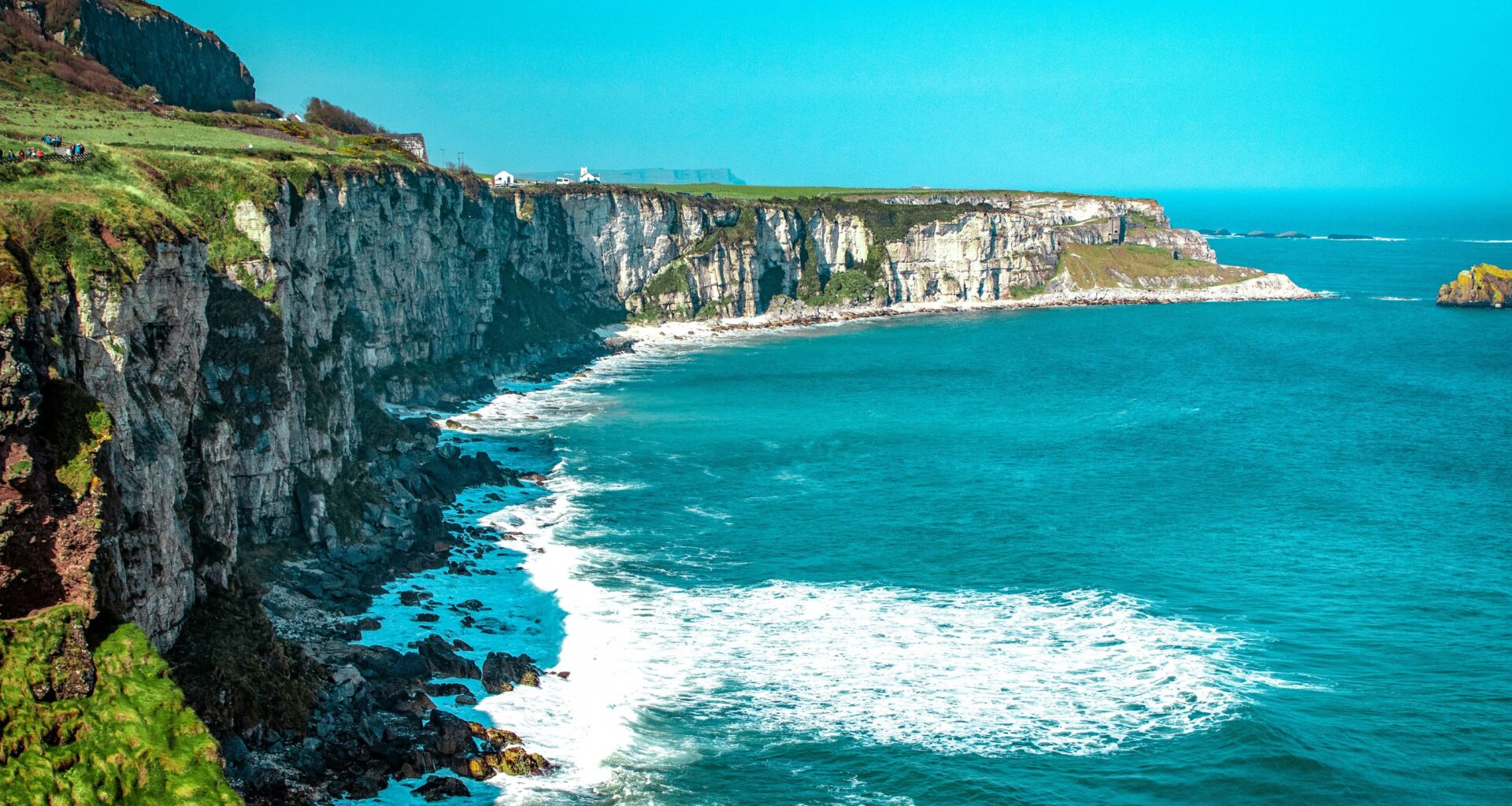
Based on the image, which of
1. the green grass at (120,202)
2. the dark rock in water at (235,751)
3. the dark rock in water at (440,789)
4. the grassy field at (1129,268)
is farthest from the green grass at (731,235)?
the dark rock in water at (235,751)

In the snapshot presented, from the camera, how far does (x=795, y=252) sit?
149 m

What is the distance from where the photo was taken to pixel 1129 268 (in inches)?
6580

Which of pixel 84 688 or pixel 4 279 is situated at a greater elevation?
pixel 4 279

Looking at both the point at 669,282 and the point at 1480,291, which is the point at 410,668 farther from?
the point at 1480,291

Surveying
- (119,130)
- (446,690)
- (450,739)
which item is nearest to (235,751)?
(450,739)

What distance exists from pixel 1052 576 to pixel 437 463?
3094cm

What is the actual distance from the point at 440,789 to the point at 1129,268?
151 m

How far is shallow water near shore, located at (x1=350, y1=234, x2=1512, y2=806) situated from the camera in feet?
107

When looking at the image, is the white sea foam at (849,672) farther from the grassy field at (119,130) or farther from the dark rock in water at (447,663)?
the grassy field at (119,130)

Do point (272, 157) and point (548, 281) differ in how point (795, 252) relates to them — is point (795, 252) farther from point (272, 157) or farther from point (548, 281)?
point (272, 157)

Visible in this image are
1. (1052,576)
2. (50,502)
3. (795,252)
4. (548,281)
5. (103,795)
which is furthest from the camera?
(795,252)

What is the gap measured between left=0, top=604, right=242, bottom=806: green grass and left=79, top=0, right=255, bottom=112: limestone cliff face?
7226 centimetres

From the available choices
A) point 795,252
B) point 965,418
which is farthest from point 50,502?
point 795,252

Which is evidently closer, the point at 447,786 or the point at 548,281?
the point at 447,786
